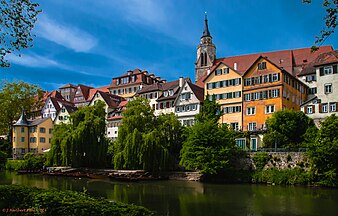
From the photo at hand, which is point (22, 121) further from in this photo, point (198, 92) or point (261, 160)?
point (261, 160)

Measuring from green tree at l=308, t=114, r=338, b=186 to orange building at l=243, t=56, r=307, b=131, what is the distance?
41.8 ft

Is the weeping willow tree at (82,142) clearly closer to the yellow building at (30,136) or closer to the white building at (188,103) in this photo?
the white building at (188,103)

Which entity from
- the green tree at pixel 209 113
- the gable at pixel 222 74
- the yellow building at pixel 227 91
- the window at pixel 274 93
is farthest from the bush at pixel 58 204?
the gable at pixel 222 74

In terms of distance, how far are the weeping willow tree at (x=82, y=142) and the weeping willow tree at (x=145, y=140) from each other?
3984 millimetres

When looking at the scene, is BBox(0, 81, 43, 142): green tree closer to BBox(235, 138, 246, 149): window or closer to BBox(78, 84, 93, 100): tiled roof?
BBox(78, 84, 93, 100): tiled roof

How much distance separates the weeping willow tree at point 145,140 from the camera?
1709 inches

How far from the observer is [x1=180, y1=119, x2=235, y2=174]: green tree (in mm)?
40688

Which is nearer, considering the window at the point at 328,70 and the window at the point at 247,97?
the window at the point at 328,70

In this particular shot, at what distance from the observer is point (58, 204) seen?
1020 centimetres

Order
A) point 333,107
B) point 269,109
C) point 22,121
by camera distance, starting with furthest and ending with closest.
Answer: point 22,121 < point 269,109 < point 333,107

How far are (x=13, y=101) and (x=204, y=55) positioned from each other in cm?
4451

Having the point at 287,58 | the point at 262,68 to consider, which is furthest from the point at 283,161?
the point at 287,58

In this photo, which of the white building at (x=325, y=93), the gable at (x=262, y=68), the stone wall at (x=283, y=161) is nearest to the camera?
the stone wall at (x=283, y=161)

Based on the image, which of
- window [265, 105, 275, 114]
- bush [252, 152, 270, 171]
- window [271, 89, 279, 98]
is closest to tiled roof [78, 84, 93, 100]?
window [265, 105, 275, 114]
